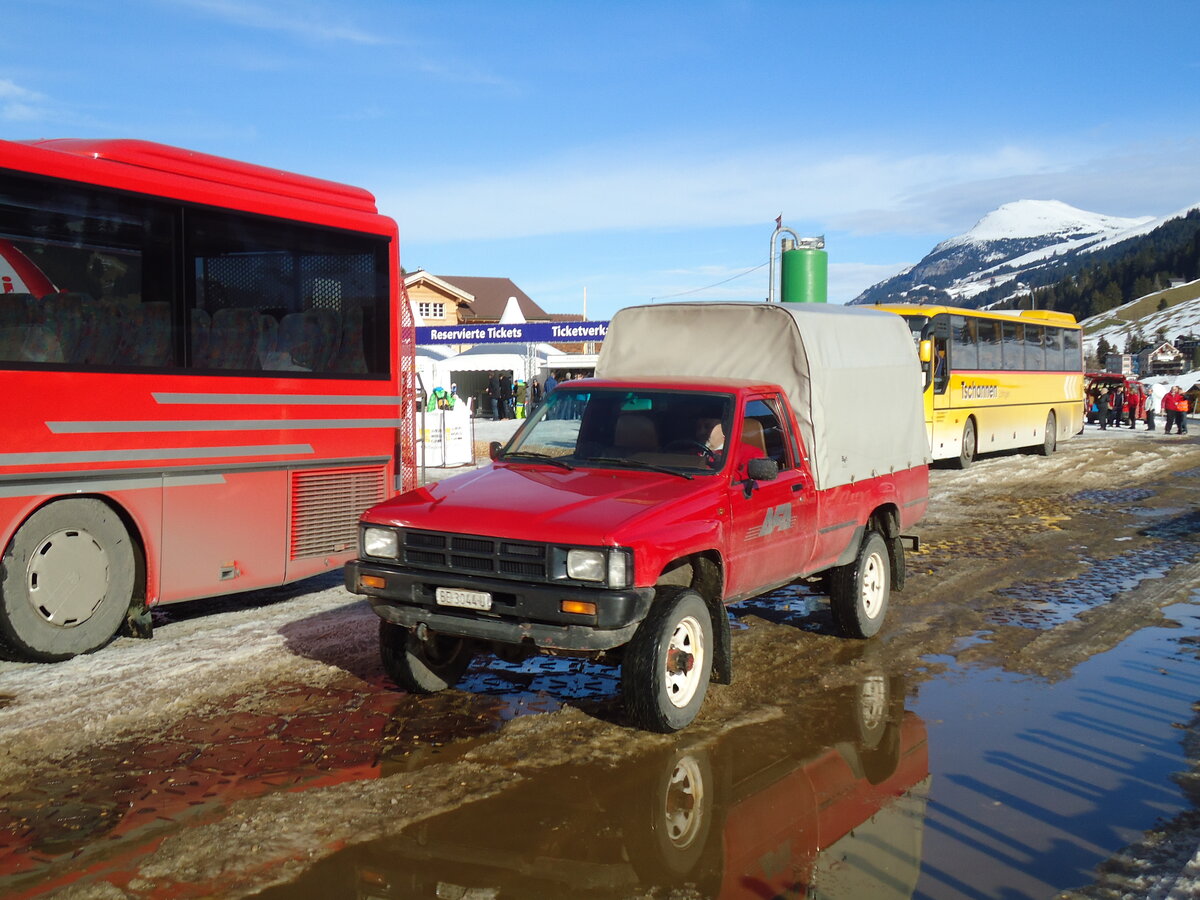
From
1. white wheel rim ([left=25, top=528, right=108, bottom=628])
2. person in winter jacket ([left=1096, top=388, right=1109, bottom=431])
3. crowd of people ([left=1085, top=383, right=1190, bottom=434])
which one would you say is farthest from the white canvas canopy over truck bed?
person in winter jacket ([left=1096, top=388, right=1109, bottom=431])

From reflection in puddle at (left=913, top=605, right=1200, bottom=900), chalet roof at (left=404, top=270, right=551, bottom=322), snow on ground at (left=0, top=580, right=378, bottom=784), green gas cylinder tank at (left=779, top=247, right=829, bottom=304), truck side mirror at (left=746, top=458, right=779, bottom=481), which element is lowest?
reflection in puddle at (left=913, top=605, right=1200, bottom=900)

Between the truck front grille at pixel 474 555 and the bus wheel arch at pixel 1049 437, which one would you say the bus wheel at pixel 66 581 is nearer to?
the truck front grille at pixel 474 555

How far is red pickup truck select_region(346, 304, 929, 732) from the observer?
5.97 meters

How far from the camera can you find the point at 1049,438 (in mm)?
30953

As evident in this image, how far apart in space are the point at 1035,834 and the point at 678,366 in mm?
4596

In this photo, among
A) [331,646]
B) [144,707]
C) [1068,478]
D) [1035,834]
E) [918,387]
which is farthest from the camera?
[1068,478]

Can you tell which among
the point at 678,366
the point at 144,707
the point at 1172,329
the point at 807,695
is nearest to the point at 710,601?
the point at 807,695

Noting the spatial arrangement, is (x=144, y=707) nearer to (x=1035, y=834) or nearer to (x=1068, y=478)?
(x=1035, y=834)

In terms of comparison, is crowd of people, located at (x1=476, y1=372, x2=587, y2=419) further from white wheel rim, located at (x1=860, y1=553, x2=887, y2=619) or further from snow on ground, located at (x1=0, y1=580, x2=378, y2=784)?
white wheel rim, located at (x1=860, y1=553, x2=887, y2=619)

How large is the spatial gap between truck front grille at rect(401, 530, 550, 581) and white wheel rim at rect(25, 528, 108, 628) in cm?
279

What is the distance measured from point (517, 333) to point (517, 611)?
30.8 meters

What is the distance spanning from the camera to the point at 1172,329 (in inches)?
7333

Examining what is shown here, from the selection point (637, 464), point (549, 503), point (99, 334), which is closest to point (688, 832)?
point (549, 503)

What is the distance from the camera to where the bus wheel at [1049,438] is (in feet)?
100
